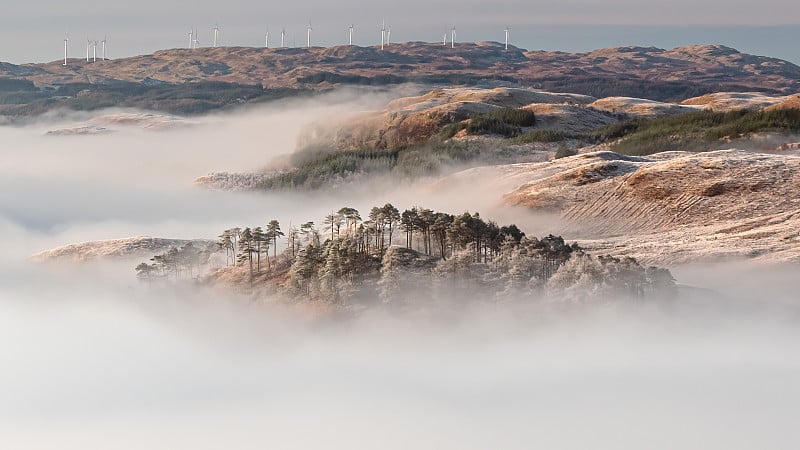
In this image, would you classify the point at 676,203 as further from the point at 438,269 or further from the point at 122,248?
the point at 122,248

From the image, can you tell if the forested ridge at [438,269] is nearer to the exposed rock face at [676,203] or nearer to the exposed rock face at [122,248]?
the exposed rock face at [676,203]

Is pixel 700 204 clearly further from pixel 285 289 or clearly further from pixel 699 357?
pixel 285 289

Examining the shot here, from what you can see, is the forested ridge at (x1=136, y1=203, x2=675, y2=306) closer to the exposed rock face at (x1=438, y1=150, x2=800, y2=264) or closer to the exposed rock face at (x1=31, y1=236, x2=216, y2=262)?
the exposed rock face at (x1=438, y1=150, x2=800, y2=264)

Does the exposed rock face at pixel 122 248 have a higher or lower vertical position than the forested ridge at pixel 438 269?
lower

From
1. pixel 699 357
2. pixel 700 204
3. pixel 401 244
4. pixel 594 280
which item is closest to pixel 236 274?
pixel 401 244

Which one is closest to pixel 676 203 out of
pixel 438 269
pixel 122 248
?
pixel 438 269

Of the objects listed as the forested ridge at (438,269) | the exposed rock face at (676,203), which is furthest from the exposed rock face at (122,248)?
the exposed rock face at (676,203)
